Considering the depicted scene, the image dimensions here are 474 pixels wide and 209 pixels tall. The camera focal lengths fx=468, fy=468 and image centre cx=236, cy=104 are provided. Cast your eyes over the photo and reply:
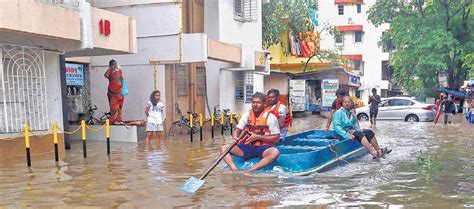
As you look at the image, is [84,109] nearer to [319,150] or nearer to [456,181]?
[319,150]

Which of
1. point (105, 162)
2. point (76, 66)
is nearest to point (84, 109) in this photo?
point (76, 66)

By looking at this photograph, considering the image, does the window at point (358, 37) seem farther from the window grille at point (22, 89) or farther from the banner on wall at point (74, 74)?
the window grille at point (22, 89)

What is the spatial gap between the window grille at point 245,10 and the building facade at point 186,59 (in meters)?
0.04

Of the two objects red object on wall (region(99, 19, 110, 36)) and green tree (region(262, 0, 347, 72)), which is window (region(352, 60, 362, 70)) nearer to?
green tree (region(262, 0, 347, 72))

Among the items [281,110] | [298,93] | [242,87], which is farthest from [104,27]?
[298,93]

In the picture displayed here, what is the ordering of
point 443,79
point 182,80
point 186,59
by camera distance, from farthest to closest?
point 443,79, point 182,80, point 186,59

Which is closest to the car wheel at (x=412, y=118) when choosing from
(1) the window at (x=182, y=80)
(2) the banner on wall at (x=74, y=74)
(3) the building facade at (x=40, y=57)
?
(1) the window at (x=182, y=80)

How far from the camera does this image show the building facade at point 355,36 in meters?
45.8

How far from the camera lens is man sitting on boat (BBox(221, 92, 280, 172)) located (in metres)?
8.05

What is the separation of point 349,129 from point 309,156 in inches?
90.7

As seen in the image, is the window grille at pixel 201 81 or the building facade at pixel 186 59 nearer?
the building facade at pixel 186 59

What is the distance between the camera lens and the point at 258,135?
8.08 metres

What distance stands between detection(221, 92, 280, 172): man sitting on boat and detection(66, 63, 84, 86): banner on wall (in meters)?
8.95

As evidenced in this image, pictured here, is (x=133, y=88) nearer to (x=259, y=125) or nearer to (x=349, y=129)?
(x=349, y=129)
